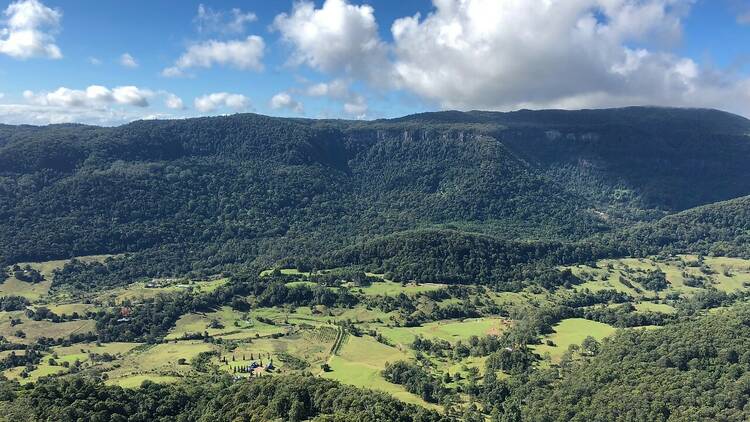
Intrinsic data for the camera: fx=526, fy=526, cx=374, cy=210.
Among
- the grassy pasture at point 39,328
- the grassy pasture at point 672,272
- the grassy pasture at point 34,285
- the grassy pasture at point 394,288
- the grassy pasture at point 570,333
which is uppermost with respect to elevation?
the grassy pasture at point 672,272

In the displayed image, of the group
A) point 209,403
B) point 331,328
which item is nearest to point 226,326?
point 331,328

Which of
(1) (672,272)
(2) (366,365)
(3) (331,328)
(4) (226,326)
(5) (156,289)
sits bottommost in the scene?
(4) (226,326)

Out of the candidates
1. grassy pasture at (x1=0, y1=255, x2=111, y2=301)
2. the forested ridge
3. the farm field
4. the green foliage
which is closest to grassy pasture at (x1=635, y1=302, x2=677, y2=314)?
the farm field

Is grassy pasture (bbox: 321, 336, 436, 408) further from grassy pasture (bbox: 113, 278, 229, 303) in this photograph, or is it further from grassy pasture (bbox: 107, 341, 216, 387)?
grassy pasture (bbox: 113, 278, 229, 303)

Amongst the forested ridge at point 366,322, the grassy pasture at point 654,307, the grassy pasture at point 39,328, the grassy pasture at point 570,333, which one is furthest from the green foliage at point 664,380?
the grassy pasture at point 39,328

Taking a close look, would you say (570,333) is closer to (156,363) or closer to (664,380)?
(664,380)

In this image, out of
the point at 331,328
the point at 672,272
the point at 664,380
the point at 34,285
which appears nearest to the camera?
the point at 664,380

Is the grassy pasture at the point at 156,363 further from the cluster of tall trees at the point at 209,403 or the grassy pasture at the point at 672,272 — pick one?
the grassy pasture at the point at 672,272

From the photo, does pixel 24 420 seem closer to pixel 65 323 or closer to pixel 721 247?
pixel 65 323

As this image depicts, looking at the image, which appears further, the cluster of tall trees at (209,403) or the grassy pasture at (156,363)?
the grassy pasture at (156,363)

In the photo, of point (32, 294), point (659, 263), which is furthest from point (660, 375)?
point (32, 294)

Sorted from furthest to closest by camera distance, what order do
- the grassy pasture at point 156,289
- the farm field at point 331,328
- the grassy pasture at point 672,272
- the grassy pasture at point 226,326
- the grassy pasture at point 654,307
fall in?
the grassy pasture at point 672,272, the grassy pasture at point 156,289, the grassy pasture at point 654,307, the grassy pasture at point 226,326, the farm field at point 331,328

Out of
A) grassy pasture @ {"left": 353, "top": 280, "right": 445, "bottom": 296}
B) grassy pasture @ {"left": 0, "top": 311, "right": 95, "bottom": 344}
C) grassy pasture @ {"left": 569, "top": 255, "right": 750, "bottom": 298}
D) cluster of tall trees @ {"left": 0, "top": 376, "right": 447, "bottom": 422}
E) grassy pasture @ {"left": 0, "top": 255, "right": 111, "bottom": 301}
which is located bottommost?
grassy pasture @ {"left": 0, "top": 311, "right": 95, "bottom": 344}

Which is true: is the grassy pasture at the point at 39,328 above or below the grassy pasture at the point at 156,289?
below
